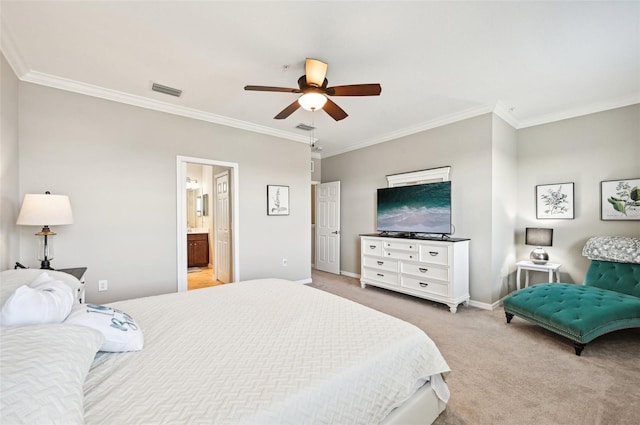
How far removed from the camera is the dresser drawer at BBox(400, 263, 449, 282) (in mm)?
3617

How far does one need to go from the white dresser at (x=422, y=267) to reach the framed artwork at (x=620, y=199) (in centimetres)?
170

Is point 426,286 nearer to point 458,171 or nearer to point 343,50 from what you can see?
point 458,171

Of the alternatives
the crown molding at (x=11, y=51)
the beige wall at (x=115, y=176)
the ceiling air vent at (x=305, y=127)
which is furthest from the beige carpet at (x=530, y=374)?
the crown molding at (x=11, y=51)

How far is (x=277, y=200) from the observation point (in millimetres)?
4562

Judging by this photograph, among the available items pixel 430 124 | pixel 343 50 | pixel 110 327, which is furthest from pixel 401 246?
pixel 110 327

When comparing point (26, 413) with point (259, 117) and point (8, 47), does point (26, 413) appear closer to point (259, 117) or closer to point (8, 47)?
point (8, 47)

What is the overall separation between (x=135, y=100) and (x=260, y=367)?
3509mm

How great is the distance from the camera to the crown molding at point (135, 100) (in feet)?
9.14

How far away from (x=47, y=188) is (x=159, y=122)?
4.44ft

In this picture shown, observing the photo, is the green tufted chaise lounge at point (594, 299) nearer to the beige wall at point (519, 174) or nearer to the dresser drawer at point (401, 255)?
the beige wall at point (519, 174)

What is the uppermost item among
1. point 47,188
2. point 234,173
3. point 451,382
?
point 234,173

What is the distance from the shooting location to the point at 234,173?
4.11m

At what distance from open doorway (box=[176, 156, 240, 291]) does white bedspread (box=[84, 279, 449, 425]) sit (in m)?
1.89

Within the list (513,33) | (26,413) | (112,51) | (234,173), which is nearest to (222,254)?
(234,173)
